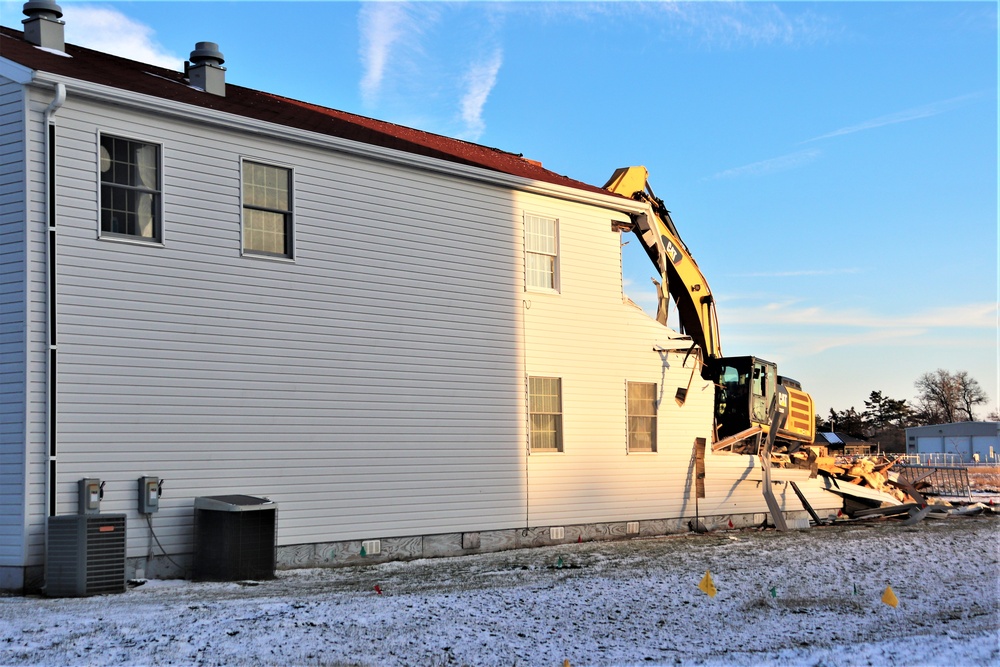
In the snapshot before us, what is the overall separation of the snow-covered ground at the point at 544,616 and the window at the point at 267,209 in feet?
16.5

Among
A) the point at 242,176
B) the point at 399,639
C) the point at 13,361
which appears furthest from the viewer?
the point at 242,176

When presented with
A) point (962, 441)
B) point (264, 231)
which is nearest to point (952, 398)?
point (962, 441)

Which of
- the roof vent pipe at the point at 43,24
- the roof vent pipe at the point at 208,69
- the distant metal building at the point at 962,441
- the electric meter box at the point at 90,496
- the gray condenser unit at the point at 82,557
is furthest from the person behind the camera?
the distant metal building at the point at 962,441

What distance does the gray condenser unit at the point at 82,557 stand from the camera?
42.6ft

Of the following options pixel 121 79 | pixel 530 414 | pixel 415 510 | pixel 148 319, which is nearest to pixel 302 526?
pixel 415 510

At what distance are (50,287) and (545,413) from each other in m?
9.60

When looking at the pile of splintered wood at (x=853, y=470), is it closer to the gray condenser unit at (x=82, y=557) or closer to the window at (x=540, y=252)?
the window at (x=540, y=252)

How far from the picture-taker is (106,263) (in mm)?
14477

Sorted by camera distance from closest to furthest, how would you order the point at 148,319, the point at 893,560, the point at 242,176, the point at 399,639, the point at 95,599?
the point at 399,639, the point at 95,599, the point at 148,319, the point at 242,176, the point at 893,560

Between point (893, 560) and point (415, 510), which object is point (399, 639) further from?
point (893, 560)

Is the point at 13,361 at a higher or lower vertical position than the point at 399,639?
higher

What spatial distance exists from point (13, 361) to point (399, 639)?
266 inches

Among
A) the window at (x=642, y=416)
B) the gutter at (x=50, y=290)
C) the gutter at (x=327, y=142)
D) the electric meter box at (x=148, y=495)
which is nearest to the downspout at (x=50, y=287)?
the gutter at (x=50, y=290)

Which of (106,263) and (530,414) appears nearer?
(106,263)
